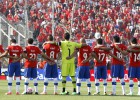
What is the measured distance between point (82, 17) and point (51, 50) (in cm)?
2076

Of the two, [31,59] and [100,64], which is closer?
[31,59]

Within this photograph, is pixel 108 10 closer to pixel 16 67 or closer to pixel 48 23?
pixel 48 23

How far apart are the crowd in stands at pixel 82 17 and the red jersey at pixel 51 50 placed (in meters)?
16.4

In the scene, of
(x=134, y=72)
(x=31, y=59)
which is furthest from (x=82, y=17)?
(x=31, y=59)

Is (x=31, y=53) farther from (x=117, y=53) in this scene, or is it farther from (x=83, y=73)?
(x=117, y=53)

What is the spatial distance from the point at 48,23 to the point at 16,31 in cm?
428

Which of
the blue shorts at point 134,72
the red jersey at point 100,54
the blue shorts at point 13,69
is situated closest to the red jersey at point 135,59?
the blue shorts at point 134,72

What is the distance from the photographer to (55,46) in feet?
96.6

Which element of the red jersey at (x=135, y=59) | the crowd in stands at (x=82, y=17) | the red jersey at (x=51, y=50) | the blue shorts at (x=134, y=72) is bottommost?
the blue shorts at (x=134, y=72)

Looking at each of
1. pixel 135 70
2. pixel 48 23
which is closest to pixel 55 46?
pixel 135 70

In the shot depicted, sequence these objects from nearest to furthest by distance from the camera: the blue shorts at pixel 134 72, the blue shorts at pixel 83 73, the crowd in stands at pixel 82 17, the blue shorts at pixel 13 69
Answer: the blue shorts at pixel 13 69 < the blue shorts at pixel 83 73 < the blue shorts at pixel 134 72 < the crowd in stands at pixel 82 17

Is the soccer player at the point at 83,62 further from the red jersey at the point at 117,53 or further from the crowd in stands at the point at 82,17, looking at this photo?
the crowd in stands at the point at 82,17

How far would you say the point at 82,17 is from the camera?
50.0 m

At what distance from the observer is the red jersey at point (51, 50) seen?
96.5 feet
